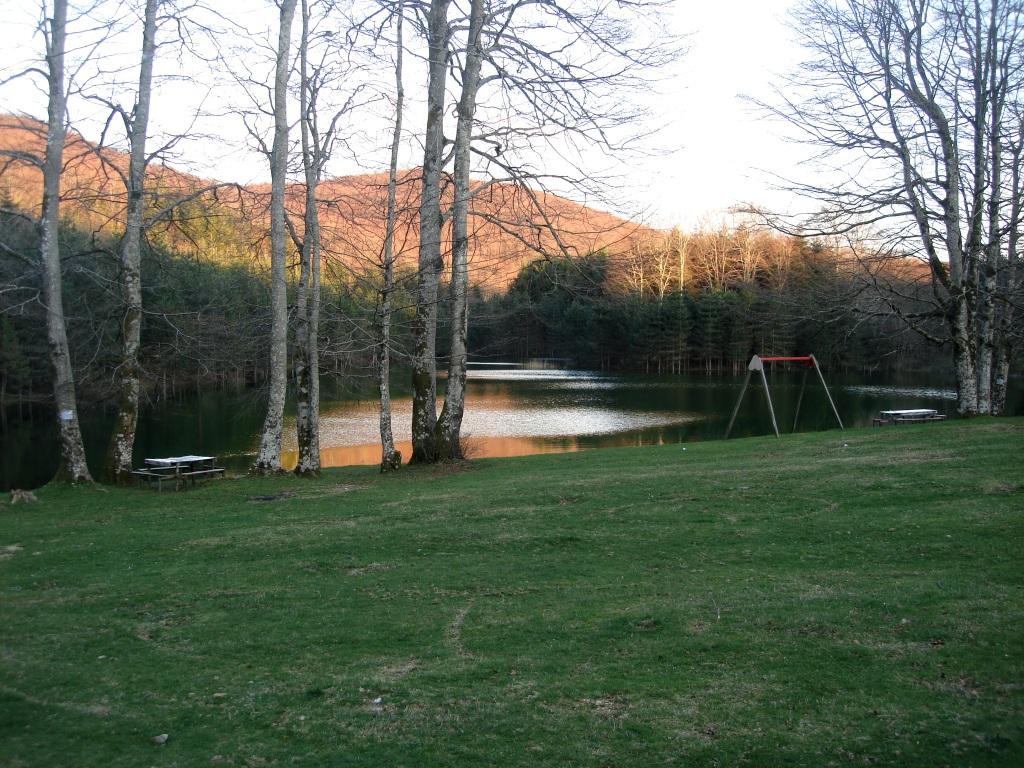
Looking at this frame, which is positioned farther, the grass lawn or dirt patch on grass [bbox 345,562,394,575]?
dirt patch on grass [bbox 345,562,394,575]

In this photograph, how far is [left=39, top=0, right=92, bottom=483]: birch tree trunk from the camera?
12180mm

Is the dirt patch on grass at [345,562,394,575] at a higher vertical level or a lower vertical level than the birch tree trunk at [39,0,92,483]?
lower

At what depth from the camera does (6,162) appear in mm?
12070

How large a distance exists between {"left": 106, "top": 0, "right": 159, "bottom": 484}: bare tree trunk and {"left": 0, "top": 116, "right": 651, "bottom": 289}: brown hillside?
309 mm

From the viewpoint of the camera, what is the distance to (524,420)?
3125 cm

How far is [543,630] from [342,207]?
12798 millimetres

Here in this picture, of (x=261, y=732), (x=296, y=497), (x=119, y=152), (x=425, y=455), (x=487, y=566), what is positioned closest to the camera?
(x=261, y=732)

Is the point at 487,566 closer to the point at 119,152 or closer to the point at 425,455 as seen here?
the point at 425,455

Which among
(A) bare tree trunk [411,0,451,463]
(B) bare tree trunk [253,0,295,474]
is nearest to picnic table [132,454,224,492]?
(B) bare tree trunk [253,0,295,474]

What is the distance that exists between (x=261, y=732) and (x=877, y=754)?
303 centimetres

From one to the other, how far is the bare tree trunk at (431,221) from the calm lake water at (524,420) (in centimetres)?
374

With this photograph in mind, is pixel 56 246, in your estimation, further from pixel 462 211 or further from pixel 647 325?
pixel 647 325

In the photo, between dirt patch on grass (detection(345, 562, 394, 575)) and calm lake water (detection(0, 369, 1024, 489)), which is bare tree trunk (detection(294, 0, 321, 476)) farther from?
dirt patch on grass (detection(345, 562, 394, 575))

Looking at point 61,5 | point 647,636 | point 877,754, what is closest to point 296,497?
point 647,636
